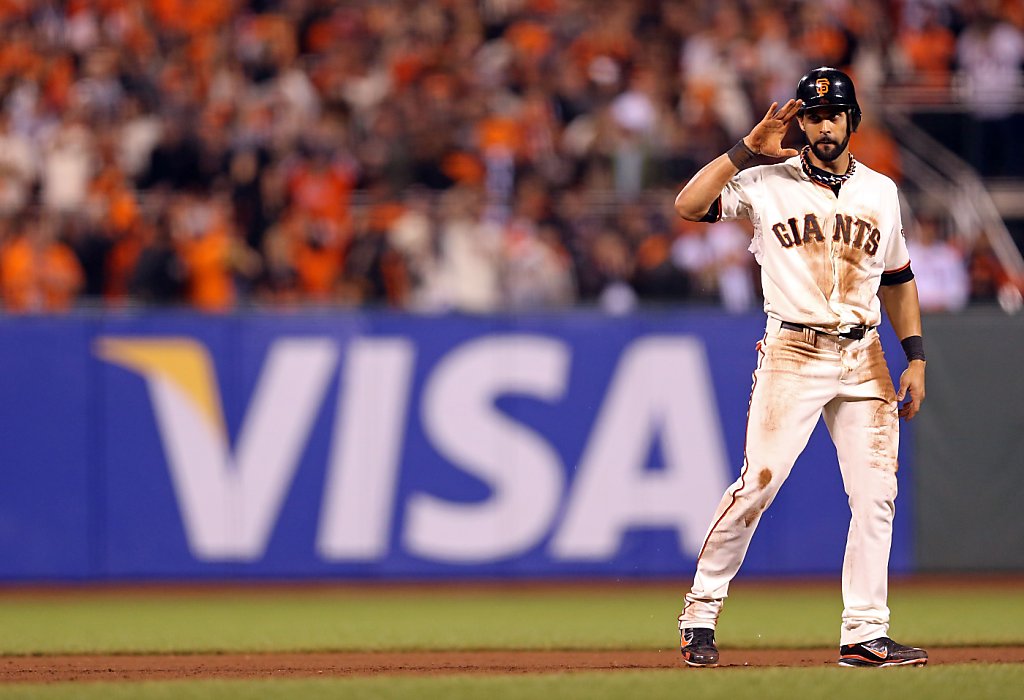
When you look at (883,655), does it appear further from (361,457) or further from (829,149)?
(361,457)

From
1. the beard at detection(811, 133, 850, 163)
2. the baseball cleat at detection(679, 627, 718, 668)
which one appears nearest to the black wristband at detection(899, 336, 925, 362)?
the beard at detection(811, 133, 850, 163)

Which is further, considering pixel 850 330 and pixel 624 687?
pixel 850 330

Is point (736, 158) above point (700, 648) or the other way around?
above

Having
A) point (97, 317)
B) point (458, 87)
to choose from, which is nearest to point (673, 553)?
point (97, 317)

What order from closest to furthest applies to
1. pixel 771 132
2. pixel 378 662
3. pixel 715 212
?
pixel 771 132, pixel 715 212, pixel 378 662

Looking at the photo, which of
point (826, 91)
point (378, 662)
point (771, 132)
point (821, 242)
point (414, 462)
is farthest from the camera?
point (414, 462)

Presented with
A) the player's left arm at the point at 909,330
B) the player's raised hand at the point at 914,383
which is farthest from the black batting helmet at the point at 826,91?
the player's raised hand at the point at 914,383

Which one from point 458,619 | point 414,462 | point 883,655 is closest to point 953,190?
point 414,462
